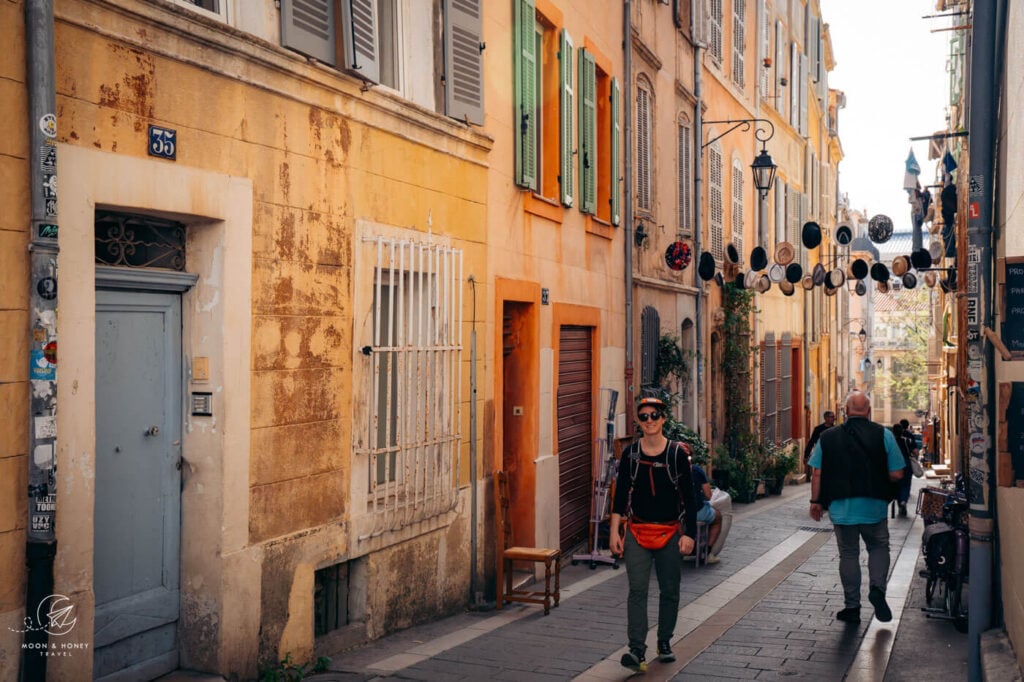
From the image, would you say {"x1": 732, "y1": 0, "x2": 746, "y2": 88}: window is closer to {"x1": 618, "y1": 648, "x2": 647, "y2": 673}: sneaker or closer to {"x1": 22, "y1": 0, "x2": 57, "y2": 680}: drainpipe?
{"x1": 618, "y1": 648, "x2": 647, "y2": 673}: sneaker

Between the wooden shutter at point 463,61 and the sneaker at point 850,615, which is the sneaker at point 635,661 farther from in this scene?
the wooden shutter at point 463,61

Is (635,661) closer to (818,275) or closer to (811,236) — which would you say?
(811,236)

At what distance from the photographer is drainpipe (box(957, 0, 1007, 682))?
258 inches

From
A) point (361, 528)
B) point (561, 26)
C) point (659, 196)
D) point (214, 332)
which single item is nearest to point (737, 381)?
point (659, 196)

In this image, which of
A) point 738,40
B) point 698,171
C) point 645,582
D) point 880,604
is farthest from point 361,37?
point 738,40

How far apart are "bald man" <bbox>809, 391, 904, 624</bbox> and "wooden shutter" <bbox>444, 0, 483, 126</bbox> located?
378 centimetres

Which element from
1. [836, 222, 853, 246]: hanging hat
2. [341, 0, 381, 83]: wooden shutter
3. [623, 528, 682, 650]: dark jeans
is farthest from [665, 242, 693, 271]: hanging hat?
[623, 528, 682, 650]: dark jeans

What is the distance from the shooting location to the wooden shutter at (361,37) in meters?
7.61

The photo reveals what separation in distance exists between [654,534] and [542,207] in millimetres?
5035

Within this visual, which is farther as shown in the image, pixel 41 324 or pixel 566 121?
pixel 566 121

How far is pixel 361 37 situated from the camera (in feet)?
25.9

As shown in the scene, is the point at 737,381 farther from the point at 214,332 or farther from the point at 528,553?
the point at 214,332

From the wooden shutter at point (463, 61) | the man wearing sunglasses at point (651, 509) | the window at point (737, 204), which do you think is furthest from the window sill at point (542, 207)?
the window at point (737, 204)

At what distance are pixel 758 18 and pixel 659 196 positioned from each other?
355 inches
